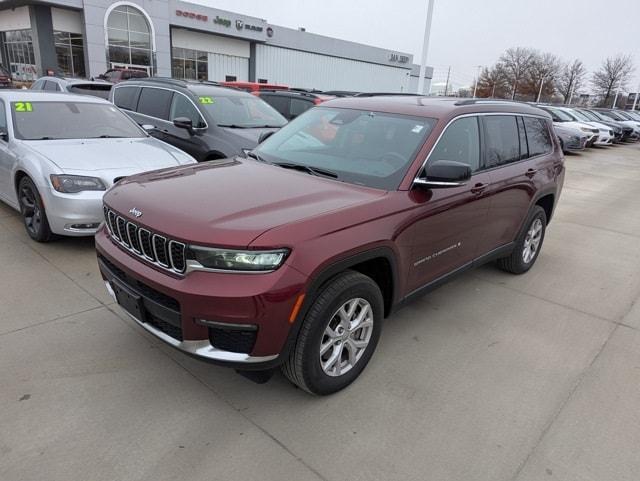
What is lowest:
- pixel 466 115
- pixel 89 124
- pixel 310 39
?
pixel 89 124

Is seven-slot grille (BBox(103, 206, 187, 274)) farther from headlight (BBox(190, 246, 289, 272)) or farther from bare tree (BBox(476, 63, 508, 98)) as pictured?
bare tree (BBox(476, 63, 508, 98))

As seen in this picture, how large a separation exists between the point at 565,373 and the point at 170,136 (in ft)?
21.1

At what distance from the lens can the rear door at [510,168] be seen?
13.1 feet

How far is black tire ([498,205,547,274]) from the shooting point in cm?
474

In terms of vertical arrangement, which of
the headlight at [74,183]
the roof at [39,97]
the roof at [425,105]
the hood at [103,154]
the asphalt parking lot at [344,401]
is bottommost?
the asphalt parking lot at [344,401]

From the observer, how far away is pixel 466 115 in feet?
12.0

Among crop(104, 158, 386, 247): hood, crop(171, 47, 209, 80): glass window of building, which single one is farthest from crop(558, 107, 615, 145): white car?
crop(171, 47, 209, 80): glass window of building


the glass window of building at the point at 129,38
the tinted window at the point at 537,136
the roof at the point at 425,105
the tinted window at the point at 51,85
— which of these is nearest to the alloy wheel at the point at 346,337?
the roof at the point at 425,105

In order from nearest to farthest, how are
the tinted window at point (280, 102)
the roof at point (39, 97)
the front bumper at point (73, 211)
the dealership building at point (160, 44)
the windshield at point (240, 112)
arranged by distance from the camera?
the front bumper at point (73, 211) < the roof at point (39, 97) < the windshield at point (240, 112) < the tinted window at point (280, 102) < the dealership building at point (160, 44)

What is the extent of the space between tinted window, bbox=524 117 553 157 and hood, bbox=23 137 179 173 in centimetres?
380

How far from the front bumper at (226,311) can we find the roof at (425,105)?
1.85m

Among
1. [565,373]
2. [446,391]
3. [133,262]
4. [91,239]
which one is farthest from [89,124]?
[565,373]

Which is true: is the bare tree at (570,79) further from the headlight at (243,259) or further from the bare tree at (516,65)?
the headlight at (243,259)

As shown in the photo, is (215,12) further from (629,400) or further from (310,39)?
(629,400)
